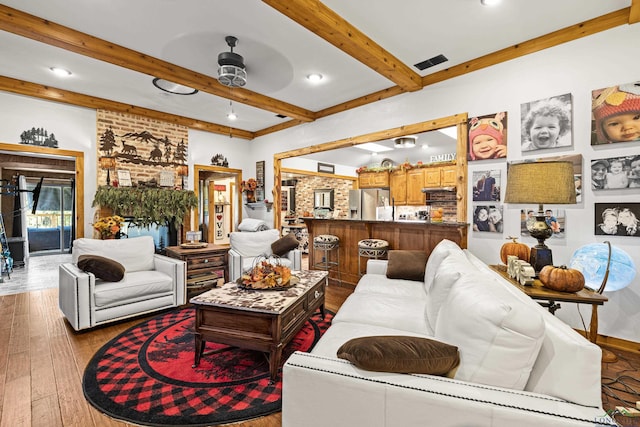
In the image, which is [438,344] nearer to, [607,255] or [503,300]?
[503,300]

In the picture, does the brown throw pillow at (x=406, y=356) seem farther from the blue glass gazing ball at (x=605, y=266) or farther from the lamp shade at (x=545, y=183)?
the blue glass gazing ball at (x=605, y=266)

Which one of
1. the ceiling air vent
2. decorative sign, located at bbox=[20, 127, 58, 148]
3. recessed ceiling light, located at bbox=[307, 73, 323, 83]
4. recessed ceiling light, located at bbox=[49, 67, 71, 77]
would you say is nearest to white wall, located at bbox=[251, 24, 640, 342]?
the ceiling air vent

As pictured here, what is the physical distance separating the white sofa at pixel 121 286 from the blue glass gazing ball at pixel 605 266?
4112 millimetres

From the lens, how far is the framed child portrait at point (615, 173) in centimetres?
264

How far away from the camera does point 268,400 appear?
1.92 m

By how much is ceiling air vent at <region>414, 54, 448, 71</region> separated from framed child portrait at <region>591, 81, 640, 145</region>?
1525mm

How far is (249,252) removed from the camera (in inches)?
181

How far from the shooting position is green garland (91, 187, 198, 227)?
4973 millimetres

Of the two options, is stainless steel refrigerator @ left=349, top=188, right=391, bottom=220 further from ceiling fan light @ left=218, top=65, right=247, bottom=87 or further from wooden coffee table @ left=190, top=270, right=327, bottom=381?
wooden coffee table @ left=190, top=270, right=327, bottom=381

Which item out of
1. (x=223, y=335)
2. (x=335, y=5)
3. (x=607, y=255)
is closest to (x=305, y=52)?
(x=335, y=5)

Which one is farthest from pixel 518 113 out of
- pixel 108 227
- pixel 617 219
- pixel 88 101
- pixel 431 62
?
pixel 88 101

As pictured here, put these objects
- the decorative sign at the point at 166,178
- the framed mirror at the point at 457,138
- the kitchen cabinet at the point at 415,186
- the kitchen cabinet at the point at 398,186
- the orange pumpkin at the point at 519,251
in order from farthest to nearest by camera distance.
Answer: the kitchen cabinet at the point at 398,186, the kitchen cabinet at the point at 415,186, the decorative sign at the point at 166,178, the framed mirror at the point at 457,138, the orange pumpkin at the point at 519,251

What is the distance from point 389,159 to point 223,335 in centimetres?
757

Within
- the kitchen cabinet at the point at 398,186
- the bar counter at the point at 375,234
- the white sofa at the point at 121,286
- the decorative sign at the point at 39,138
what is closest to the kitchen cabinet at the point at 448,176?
the kitchen cabinet at the point at 398,186
